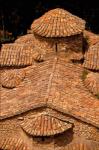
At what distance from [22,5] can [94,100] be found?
1663 cm

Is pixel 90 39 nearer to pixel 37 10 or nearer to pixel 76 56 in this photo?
pixel 76 56

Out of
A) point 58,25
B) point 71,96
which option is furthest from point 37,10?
point 71,96

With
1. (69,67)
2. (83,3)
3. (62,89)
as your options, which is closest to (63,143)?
(62,89)

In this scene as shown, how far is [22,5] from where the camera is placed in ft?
115

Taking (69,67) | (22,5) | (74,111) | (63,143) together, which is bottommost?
(63,143)

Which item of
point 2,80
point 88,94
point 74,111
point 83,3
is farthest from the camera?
point 83,3

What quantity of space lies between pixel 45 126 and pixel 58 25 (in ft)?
20.7

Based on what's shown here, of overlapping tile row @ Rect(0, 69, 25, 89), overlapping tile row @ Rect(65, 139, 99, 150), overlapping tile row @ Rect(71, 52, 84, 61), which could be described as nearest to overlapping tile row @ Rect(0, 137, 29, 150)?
overlapping tile row @ Rect(65, 139, 99, 150)

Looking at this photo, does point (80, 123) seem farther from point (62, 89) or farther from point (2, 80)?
point (2, 80)

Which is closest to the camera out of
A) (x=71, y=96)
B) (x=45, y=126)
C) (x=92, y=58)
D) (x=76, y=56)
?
(x=45, y=126)

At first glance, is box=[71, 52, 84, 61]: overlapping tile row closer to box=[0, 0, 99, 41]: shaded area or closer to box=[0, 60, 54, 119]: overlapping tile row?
box=[0, 60, 54, 119]: overlapping tile row

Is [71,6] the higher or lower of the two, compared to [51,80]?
higher

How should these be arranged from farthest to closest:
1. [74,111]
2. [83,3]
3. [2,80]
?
[83,3], [2,80], [74,111]

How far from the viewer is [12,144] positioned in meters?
20.3
